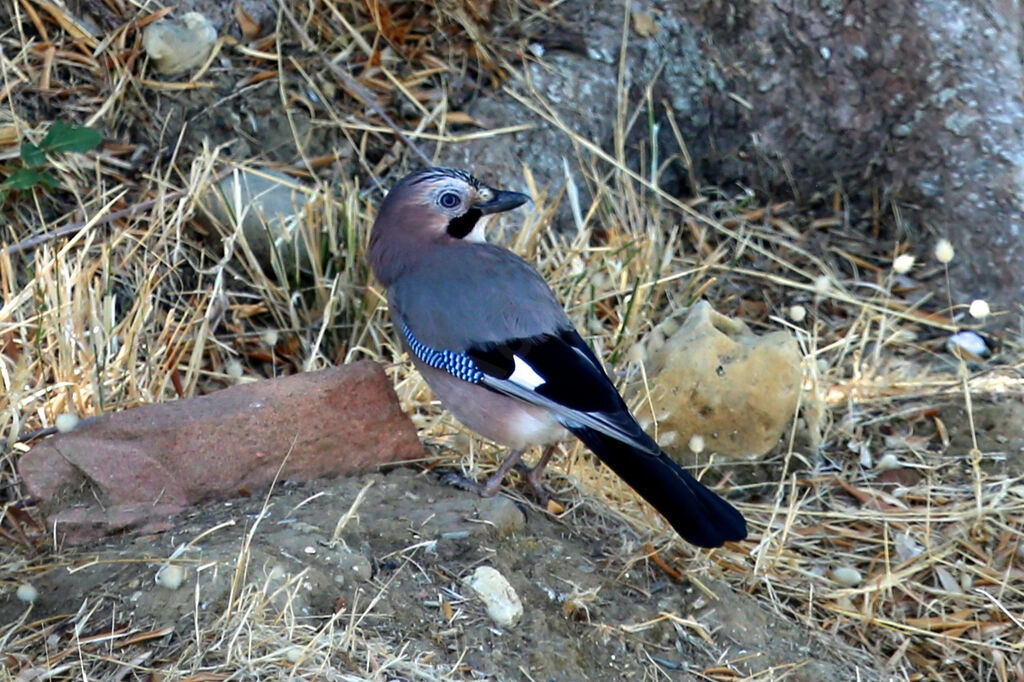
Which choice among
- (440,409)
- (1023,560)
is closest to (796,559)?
(1023,560)

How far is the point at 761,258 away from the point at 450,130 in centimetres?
129

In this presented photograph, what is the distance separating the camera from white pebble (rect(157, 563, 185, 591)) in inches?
111

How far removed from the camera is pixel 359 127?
16.7ft

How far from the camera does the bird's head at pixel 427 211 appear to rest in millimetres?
3938

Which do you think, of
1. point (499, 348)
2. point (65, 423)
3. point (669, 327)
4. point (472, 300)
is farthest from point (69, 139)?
point (669, 327)

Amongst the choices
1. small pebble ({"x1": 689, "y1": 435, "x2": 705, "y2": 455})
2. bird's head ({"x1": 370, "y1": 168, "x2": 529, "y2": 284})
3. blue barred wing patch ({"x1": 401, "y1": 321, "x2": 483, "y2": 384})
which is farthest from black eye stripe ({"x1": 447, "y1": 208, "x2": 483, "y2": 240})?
small pebble ({"x1": 689, "y1": 435, "x2": 705, "y2": 455})

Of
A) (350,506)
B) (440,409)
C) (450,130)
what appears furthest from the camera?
(450,130)

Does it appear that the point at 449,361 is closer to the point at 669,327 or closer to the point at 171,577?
the point at 171,577

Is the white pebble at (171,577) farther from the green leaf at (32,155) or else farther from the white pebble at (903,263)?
the white pebble at (903,263)

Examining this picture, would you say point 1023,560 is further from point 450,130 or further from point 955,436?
point 450,130

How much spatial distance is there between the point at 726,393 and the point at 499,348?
88 cm

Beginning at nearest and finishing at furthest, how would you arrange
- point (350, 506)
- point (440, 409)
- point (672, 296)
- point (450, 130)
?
point (350, 506), point (440, 409), point (672, 296), point (450, 130)

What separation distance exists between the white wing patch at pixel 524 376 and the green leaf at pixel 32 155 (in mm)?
1865

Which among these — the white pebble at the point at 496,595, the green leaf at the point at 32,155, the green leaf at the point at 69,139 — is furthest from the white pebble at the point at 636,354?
the green leaf at the point at 32,155
